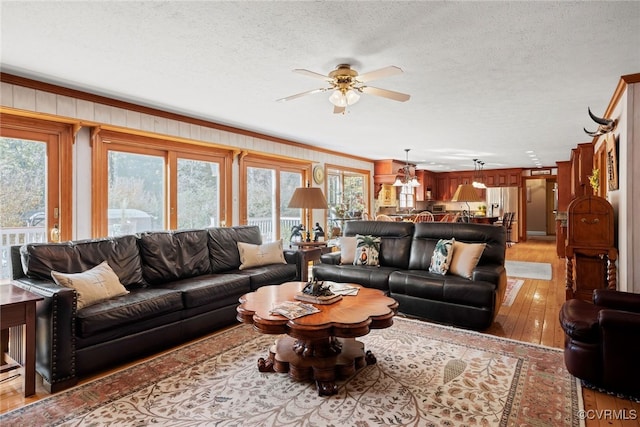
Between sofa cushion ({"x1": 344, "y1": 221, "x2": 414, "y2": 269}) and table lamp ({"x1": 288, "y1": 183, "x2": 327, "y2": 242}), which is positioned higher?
table lamp ({"x1": 288, "y1": 183, "x2": 327, "y2": 242})

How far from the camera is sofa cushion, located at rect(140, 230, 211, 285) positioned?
3582 millimetres

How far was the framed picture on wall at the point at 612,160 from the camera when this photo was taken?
3868 mm

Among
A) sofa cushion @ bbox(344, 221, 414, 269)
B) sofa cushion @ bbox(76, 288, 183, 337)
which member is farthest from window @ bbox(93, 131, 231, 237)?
sofa cushion @ bbox(344, 221, 414, 269)

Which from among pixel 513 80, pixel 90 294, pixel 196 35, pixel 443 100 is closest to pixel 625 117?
pixel 513 80

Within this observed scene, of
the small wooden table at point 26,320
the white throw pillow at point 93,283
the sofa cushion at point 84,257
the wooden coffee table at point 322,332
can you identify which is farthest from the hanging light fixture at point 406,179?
the small wooden table at point 26,320

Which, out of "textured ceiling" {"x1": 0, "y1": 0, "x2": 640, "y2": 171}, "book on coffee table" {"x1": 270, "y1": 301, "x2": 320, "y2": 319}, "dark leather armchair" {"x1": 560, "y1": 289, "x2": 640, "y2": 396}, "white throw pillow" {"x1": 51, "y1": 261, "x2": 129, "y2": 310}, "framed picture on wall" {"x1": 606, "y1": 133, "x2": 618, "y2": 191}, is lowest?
"dark leather armchair" {"x1": 560, "y1": 289, "x2": 640, "y2": 396}

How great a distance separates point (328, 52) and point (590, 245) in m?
3.66

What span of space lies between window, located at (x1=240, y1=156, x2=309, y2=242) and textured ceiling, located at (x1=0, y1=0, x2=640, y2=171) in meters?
1.56

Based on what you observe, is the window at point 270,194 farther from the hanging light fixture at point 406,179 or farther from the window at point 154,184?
the hanging light fixture at point 406,179

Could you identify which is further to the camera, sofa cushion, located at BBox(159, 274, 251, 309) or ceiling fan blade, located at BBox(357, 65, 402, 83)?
sofa cushion, located at BBox(159, 274, 251, 309)

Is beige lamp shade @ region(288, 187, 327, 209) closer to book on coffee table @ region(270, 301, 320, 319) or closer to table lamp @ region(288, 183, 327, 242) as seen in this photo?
table lamp @ region(288, 183, 327, 242)

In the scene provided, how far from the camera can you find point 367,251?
14.3 ft

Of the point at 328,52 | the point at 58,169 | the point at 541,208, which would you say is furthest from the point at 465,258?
the point at 541,208

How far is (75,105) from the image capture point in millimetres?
3646
